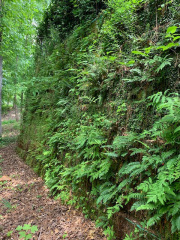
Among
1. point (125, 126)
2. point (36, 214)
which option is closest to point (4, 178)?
point (36, 214)

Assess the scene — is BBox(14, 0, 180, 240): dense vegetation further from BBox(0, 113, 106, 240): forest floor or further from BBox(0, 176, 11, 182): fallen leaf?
BBox(0, 176, 11, 182): fallen leaf

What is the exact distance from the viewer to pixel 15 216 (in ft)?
11.2

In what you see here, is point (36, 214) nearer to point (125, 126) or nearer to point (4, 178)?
point (4, 178)

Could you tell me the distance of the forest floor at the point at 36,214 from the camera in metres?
2.85

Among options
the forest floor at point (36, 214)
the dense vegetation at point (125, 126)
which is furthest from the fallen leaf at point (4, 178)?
the dense vegetation at point (125, 126)

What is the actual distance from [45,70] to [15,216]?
5.99 meters

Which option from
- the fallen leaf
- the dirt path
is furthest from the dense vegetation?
the fallen leaf

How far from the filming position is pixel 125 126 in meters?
2.89

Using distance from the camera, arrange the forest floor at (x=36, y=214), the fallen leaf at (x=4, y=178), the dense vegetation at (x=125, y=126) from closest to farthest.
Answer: the dense vegetation at (x=125, y=126)
the forest floor at (x=36, y=214)
the fallen leaf at (x=4, y=178)

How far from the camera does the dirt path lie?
2.86 m

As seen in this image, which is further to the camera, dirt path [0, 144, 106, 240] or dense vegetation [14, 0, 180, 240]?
dirt path [0, 144, 106, 240]

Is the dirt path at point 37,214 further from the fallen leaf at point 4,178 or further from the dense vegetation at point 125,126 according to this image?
the dense vegetation at point 125,126

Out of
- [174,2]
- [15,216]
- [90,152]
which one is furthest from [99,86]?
[15,216]

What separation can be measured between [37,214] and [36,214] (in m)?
0.02
